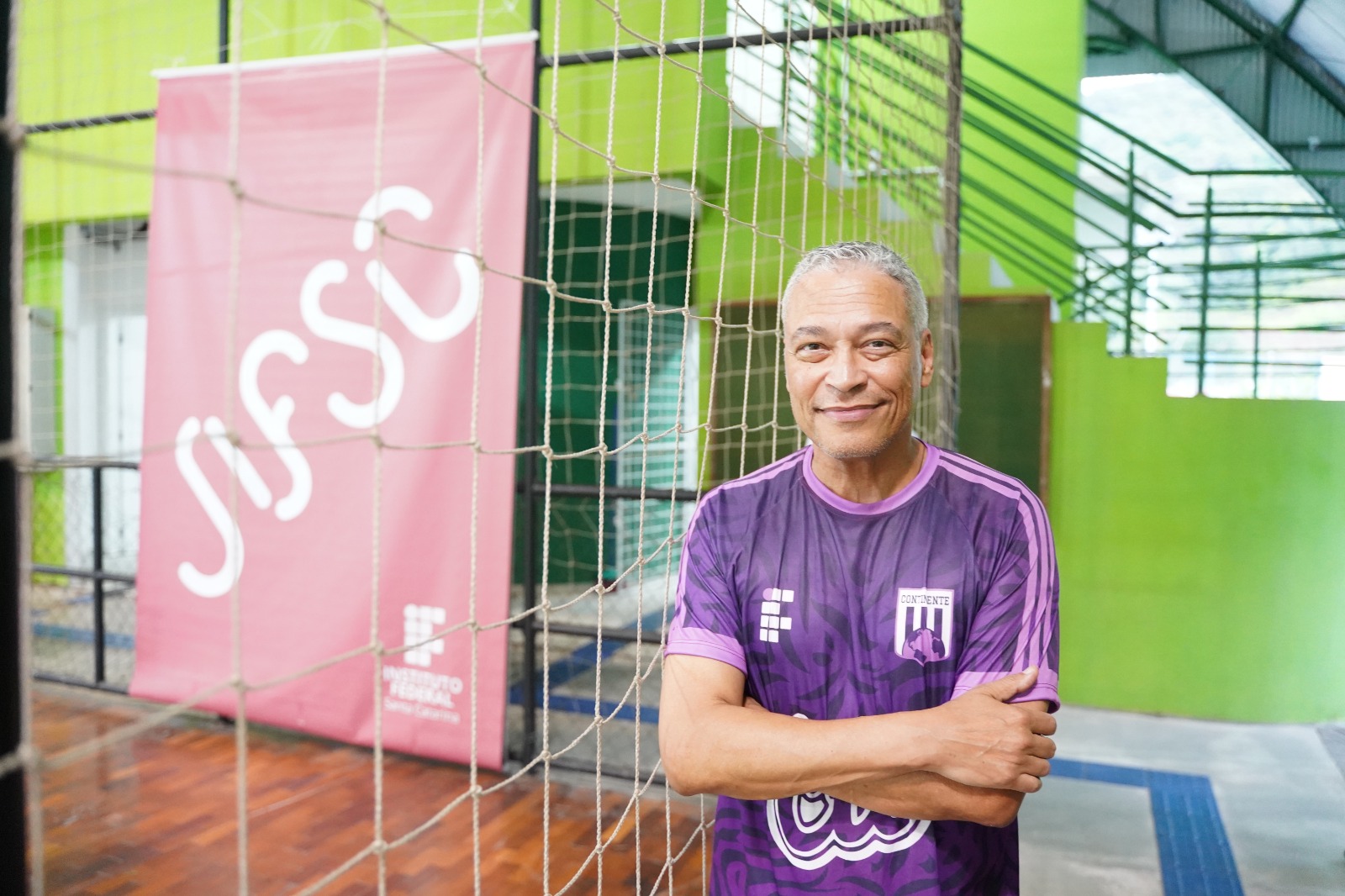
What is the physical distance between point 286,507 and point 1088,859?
2426 mm

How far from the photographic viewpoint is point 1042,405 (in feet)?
12.3

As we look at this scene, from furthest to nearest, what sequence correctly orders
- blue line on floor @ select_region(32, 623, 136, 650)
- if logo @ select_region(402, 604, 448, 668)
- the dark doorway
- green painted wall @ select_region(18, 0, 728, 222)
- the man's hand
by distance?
blue line on floor @ select_region(32, 623, 136, 650)
green painted wall @ select_region(18, 0, 728, 222)
the dark doorway
if logo @ select_region(402, 604, 448, 668)
the man's hand

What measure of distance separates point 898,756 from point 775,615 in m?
0.21

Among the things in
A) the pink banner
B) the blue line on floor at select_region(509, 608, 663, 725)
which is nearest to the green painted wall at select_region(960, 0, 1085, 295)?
the blue line on floor at select_region(509, 608, 663, 725)

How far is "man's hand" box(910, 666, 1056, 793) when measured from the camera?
0.87 meters

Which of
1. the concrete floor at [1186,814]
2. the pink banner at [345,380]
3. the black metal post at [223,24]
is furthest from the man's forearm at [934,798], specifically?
the black metal post at [223,24]

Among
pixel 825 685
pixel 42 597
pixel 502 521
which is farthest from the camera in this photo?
pixel 42 597

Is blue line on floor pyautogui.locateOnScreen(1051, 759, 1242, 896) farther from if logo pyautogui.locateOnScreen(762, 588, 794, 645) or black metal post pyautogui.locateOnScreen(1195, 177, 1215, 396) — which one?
if logo pyautogui.locateOnScreen(762, 588, 794, 645)

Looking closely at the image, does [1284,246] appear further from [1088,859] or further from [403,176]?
[403,176]

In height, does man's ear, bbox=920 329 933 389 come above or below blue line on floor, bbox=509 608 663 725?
above

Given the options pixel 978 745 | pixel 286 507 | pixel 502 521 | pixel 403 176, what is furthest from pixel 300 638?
pixel 978 745

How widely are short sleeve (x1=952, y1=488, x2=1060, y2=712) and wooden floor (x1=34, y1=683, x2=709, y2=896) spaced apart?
3.51 ft

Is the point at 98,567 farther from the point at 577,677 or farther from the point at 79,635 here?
the point at 577,677

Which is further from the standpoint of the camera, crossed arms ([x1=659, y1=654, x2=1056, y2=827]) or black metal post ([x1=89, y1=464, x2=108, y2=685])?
black metal post ([x1=89, y1=464, x2=108, y2=685])
